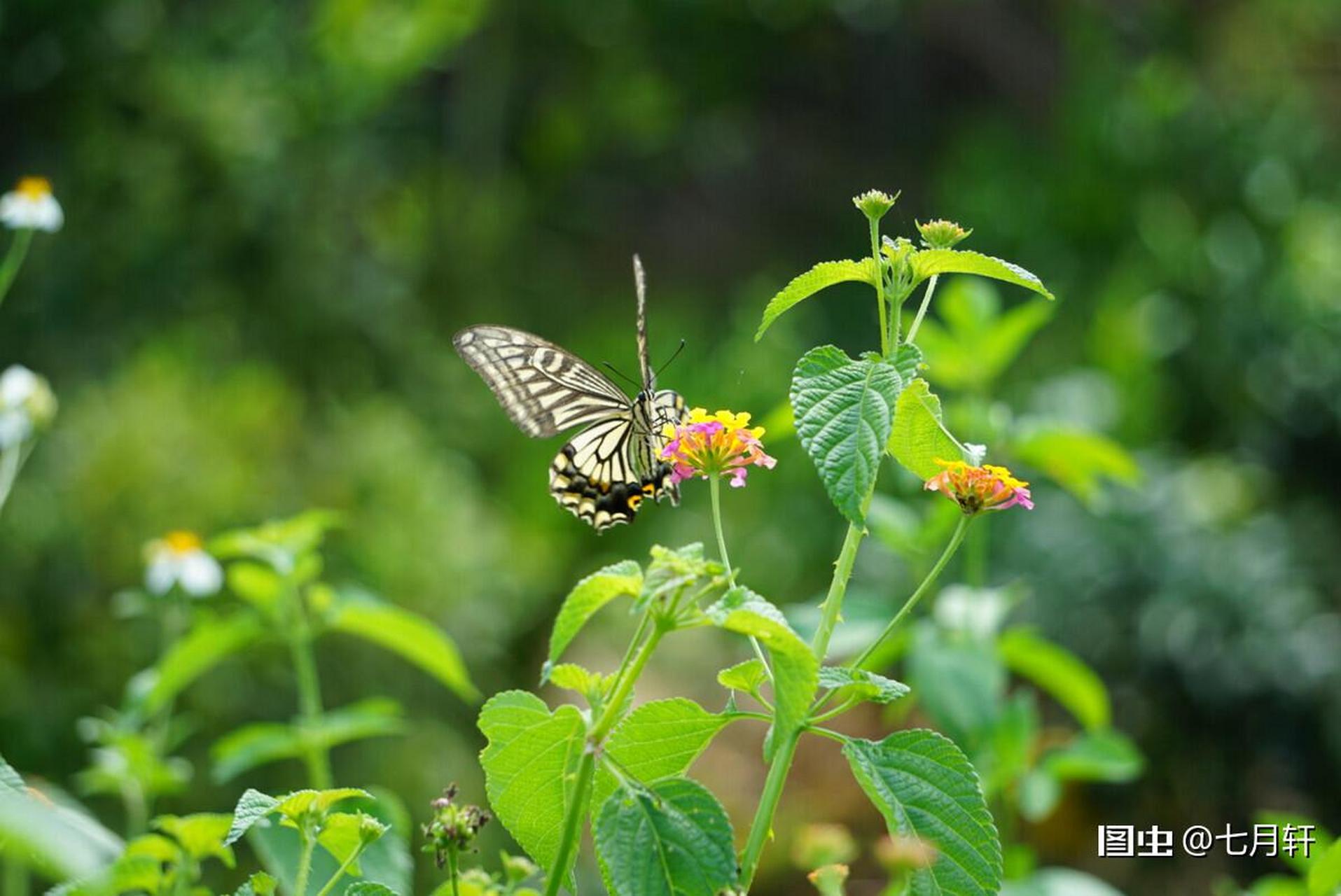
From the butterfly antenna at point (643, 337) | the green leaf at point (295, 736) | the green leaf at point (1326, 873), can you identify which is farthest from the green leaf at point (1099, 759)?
the green leaf at point (295, 736)

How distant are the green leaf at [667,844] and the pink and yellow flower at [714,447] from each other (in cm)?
20

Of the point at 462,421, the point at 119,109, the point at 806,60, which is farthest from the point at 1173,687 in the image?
the point at 806,60

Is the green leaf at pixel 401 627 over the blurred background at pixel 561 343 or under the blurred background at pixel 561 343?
under

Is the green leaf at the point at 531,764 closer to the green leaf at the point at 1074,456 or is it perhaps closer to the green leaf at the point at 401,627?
the green leaf at the point at 401,627

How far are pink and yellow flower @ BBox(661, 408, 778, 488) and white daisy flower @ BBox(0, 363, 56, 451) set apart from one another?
681 mm

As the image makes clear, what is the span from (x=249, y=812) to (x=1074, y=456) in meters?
1.06

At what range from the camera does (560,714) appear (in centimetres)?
65

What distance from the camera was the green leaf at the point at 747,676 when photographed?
67 centimetres

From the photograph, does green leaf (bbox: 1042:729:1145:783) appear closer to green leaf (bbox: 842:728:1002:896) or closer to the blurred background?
the blurred background

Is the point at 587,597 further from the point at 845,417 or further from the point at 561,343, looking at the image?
the point at 561,343

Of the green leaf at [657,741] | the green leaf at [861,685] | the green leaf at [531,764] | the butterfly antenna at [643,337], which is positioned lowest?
the green leaf at [531,764]

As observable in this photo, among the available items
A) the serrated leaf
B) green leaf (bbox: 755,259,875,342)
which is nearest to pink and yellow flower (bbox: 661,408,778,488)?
green leaf (bbox: 755,259,875,342)

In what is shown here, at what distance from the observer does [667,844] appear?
597mm

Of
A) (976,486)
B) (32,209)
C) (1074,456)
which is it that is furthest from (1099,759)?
(32,209)
